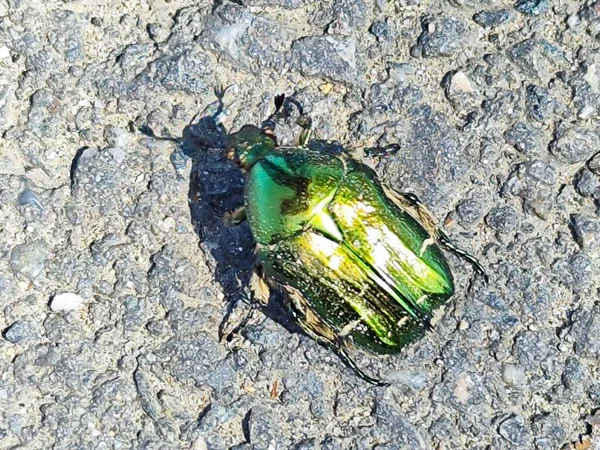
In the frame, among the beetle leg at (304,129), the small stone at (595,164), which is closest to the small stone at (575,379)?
the small stone at (595,164)

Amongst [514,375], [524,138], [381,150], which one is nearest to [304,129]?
[381,150]

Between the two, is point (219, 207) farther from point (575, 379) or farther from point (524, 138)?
point (575, 379)

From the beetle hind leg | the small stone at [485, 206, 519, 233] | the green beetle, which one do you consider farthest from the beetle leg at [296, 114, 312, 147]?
the small stone at [485, 206, 519, 233]

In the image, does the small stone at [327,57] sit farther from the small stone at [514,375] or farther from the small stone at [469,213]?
the small stone at [514,375]

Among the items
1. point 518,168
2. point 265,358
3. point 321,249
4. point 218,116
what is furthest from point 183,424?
point 518,168

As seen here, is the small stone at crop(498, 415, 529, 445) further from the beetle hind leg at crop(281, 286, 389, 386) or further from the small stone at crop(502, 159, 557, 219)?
the small stone at crop(502, 159, 557, 219)

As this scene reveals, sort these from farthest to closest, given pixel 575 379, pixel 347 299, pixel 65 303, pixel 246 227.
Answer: pixel 246 227
pixel 65 303
pixel 575 379
pixel 347 299
